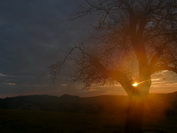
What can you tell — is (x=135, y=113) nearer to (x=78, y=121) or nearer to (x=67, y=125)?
(x=67, y=125)

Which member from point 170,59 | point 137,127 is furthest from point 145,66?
point 137,127

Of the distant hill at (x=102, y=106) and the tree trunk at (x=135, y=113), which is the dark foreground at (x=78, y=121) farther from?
the tree trunk at (x=135, y=113)

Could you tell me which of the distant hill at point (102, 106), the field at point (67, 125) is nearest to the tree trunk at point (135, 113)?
the field at point (67, 125)

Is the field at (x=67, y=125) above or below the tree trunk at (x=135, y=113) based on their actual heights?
below

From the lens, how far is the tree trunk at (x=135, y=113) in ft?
42.2

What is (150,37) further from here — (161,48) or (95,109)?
(95,109)

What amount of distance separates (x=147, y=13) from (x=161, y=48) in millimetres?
2556

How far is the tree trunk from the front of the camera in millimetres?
12875

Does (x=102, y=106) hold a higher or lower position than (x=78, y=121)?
higher

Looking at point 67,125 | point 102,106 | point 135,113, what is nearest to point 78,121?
point 67,125

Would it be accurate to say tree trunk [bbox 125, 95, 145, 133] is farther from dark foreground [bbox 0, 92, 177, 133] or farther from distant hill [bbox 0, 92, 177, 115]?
distant hill [bbox 0, 92, 177, 115]

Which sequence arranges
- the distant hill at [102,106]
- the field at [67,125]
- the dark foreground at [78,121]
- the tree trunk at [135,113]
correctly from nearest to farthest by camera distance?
the tree trunk at [135,113]
the field at [67,125]
the dark foreground at [78,121]
the distant hill at [102,106]

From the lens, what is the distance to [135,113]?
12875mm

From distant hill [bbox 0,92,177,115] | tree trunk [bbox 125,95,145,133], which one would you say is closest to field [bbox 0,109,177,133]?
tree trunk [bbox 125,95,145,133]
